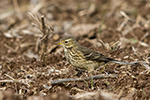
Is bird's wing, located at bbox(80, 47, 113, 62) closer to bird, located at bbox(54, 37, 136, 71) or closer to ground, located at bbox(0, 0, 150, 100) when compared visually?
bird, located at bbox(54, 37, 136, 71)

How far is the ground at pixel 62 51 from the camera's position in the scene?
19.2 ft

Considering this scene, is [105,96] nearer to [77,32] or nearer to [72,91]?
[72,91]

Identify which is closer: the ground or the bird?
the ground

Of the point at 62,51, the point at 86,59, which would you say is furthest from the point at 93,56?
the point at 62,51

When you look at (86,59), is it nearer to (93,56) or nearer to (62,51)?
(93,56)

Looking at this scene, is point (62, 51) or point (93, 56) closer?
point (93, 56)

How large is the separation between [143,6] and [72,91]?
Answer: 705 cm

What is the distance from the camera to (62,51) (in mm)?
8156

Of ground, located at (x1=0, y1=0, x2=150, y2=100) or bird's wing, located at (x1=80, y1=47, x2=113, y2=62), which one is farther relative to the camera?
bird's wing, located at (x1=80, y1=47, x2=113, y2=62)

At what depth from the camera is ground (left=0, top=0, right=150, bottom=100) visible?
230 inches

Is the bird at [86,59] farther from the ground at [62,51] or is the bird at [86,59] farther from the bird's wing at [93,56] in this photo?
the ground at [62,51]

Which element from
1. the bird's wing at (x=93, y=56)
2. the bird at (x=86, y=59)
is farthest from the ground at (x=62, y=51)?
the bird's wing at (x=93, y=56)

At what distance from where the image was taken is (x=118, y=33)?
9500mm

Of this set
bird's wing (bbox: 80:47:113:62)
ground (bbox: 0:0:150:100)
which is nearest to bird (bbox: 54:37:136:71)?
bird's wing (bbox: 80:47:113:62)
